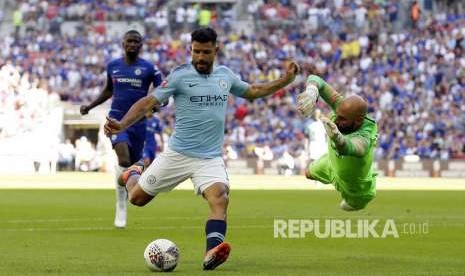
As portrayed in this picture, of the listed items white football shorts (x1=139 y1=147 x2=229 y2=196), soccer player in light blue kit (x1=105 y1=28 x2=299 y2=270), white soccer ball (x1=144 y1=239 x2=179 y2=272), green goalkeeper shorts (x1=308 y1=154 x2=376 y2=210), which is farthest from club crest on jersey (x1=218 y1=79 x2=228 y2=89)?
green goalkeeper shorts (x1=308 y1=154 x2=376 y2=210)

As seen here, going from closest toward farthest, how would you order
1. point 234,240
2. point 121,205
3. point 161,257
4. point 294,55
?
point 161,257
point 234,240
point 121,205
point 294,55

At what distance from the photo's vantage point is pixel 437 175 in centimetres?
4653

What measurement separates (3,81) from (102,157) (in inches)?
213

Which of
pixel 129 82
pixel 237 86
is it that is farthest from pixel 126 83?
pixel 237 86

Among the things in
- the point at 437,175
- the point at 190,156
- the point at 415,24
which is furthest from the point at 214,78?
the point at 415,24

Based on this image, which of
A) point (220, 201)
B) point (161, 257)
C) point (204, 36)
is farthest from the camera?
point (220, 201)

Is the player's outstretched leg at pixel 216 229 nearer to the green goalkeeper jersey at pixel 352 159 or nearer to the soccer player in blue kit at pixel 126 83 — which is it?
the green goalkeeper jersey at pixel 352 159

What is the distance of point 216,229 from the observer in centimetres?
1252

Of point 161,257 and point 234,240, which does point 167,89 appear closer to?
point 161,257

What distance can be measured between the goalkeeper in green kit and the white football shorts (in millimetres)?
1105

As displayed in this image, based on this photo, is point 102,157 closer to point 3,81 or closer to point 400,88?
point 3,81

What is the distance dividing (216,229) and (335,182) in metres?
2.47

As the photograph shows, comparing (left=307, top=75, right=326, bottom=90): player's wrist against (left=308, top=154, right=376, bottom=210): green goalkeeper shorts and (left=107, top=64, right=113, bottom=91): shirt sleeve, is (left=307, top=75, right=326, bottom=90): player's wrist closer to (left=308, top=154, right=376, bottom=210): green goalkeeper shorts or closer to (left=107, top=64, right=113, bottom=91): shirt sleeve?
(left=308, top=154, right=376, bottom=210): green goalkeeper shorts

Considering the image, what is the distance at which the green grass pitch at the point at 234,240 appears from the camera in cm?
1258
